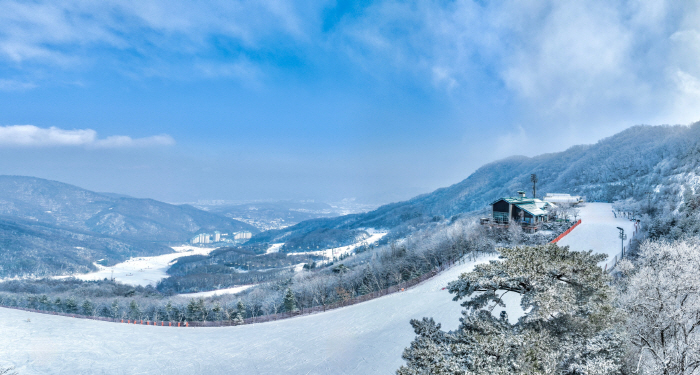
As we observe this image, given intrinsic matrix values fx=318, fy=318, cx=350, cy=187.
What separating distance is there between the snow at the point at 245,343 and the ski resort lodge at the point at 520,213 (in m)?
18.4

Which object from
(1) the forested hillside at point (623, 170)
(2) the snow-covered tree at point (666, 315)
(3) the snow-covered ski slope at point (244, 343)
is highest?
(1) the forested hillside at point (623, 170)

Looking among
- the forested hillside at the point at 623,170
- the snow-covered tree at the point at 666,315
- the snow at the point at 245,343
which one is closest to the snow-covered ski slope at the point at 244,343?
the snow at the point at 245,343

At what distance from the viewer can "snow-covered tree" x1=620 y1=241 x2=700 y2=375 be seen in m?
10.1

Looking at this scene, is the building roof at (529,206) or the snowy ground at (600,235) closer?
the snowy ground at (600,235)

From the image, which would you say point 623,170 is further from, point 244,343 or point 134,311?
point 134,311

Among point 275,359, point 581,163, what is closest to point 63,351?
point 275,359

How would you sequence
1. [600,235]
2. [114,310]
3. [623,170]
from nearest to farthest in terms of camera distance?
[600,235] < [114,310] < [623,170]

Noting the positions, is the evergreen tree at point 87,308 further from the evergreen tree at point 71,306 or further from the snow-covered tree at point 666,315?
the snow-covered tree at point 666,315

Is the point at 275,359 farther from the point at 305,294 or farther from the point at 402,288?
the point at 305,294

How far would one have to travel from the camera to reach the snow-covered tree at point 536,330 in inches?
314

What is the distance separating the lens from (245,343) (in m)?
23.8

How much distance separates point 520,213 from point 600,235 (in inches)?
350

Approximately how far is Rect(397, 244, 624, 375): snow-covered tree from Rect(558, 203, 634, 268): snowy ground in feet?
71.7

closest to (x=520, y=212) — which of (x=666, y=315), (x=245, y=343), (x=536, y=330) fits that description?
(x=666, y=315)
